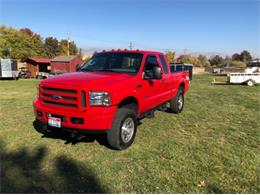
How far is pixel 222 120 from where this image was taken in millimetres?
7570

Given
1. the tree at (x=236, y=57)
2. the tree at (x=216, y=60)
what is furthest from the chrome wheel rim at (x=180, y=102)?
the tree at (x=236, y=57)

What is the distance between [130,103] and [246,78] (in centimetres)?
1834

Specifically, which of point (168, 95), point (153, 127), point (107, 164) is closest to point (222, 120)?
point (168, 95)

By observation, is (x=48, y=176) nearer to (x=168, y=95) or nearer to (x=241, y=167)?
(x=241, y=167)

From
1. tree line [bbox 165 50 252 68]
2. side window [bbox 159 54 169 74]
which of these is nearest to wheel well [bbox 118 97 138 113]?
side window [bbox 159 54 169 74]

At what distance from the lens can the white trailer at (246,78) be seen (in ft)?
67.2

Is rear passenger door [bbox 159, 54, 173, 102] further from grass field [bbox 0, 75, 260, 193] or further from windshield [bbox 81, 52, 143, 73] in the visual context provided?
windshield [bbox 81, 52, 143, 73]

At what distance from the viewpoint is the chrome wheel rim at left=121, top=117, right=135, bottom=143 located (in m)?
5.01

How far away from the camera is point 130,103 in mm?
5406

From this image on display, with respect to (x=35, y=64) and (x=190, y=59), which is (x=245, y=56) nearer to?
(x=190, y=59)

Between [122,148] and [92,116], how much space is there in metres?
1.04

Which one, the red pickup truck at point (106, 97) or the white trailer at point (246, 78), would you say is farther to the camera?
the white trailer at point (246, 78)

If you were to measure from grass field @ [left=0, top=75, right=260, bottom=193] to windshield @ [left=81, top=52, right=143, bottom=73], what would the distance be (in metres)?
1.65

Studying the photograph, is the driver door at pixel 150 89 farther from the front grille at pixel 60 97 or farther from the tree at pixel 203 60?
the tree at pixel 203 60
